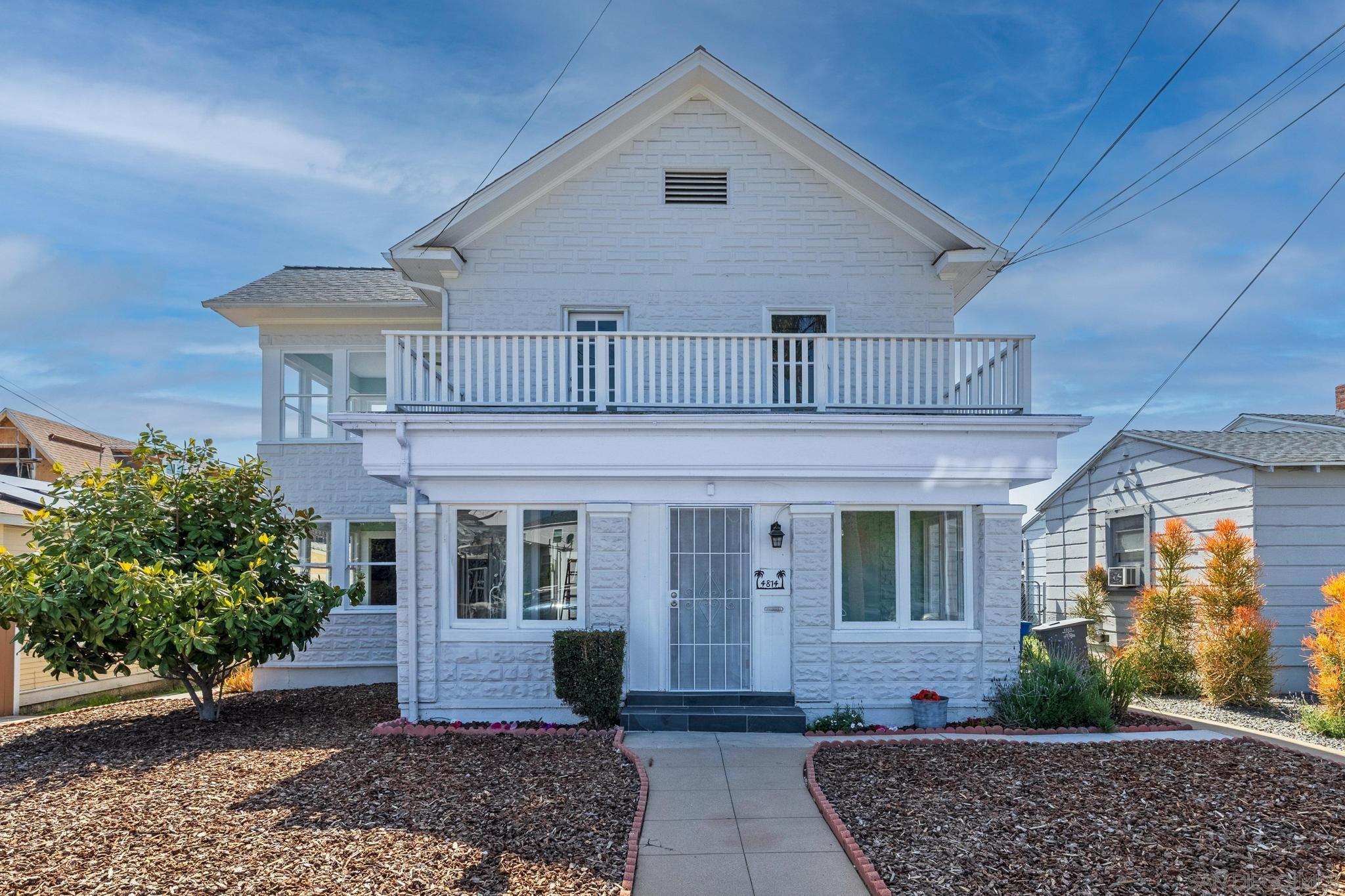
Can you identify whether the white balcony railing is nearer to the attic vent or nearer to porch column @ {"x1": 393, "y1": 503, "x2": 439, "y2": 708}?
porch column @ {"x1": 393, "y1": 503, "x2": 439, "y2": 708}

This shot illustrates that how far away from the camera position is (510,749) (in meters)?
8.46

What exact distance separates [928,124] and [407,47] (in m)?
8.44

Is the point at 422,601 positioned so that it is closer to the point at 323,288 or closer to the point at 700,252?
the point at 700,252

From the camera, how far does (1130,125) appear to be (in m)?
11.8

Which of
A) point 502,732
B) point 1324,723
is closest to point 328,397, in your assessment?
point 502,732

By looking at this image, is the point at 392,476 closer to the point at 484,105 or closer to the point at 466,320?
the point at 466,320

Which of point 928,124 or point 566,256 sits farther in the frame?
point 928,124

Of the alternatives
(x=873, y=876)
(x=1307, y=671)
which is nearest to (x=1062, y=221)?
(x=1307, y=671)

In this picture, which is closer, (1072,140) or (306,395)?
(1072,140)

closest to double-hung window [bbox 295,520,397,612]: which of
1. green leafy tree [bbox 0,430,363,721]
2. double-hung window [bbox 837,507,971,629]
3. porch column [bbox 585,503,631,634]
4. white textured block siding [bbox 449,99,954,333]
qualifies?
green leafy tree [bbox 0,430,363,721]

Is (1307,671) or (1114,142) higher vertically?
(1114,142)

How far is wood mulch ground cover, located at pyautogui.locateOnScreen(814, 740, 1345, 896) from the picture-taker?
5.46 meters

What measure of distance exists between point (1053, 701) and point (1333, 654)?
145 inches

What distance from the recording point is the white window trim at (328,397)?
13586 millimetres
